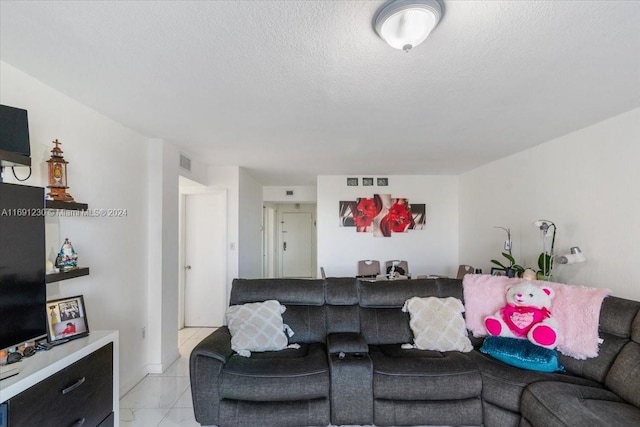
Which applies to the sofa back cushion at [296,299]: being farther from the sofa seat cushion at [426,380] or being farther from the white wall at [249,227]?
the white wall at [249,227]

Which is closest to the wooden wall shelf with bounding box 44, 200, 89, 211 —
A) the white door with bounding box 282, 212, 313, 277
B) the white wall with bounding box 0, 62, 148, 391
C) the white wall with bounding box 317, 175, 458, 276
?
the white wall with bounding box 0, 62, 148, 391

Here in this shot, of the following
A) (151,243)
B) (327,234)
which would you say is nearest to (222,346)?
(151,243)

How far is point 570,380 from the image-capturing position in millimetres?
1867

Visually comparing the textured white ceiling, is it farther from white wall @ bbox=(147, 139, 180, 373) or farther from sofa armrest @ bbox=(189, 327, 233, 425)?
sofa armrest @ bbox=(189, 327, 233, 425)

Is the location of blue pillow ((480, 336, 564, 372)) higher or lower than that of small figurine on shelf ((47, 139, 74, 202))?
lower

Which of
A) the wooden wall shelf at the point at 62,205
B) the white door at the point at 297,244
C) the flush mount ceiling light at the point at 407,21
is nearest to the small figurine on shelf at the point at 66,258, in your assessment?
the wooden wall shelf at the point at 62,205

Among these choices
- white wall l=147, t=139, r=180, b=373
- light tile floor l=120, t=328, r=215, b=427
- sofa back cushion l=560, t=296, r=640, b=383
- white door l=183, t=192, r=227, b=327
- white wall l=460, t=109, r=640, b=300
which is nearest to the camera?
sofa back cushion l=560, t=296, r=640, b=383

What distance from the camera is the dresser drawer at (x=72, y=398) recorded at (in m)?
1.22

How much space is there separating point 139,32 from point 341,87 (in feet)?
3.73

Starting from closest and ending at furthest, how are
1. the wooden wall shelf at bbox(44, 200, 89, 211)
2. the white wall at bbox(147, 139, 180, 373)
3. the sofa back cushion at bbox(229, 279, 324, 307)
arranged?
the wooden wall shelf at bbox(44, 200, 89, 211) → the sofa back cushion at bbox(229, 279, 324, 307) → the white wall at bbox(147, 139, 180, 373)

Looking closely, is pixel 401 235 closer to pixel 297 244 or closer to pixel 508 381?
pixel 508 381

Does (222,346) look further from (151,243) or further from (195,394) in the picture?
A: (151,243)

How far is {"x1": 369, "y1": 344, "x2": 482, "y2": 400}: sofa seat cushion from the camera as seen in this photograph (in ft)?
6.55

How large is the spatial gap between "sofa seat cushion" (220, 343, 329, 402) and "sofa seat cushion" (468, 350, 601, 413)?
3.65 ft
